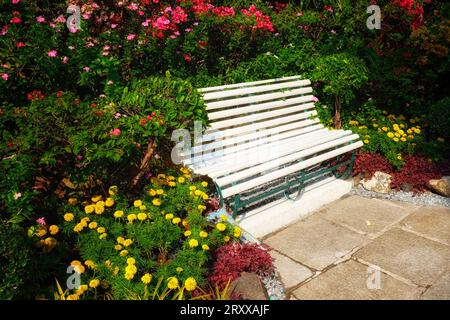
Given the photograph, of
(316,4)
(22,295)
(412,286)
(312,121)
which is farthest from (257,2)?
(22,295)

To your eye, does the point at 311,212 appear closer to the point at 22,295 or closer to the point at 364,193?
the point at 364,193

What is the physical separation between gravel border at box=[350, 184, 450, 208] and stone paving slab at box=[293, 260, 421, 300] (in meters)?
1.63

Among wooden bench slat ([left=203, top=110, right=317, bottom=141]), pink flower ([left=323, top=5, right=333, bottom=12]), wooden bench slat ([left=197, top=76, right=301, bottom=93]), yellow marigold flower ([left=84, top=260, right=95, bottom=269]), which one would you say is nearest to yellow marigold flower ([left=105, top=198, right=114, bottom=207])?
yellow marigold flower ([left=84, top=260, right=95, bottom=269])

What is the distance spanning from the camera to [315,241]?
3.60m

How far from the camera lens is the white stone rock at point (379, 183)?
462cm

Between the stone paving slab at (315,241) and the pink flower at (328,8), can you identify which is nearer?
the stone paving slab at (315,241)

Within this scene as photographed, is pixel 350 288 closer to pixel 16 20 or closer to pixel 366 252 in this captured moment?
pixel 366 252

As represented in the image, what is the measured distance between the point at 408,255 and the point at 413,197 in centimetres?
139

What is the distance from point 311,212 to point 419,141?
2.13 m

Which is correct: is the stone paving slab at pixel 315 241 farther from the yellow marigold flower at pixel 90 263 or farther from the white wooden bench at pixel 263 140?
the yellow marigold flower at pixel 90 263

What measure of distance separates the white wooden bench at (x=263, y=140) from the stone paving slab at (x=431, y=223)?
1008 millimetres

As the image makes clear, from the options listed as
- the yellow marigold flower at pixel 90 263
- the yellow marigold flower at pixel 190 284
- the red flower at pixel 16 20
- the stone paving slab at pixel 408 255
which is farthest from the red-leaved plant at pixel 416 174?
the red flower at pixel 16 20

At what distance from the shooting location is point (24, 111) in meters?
2.75

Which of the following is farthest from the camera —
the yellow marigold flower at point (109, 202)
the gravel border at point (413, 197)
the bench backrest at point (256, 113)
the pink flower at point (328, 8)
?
the pink flower at point (328, 8)
